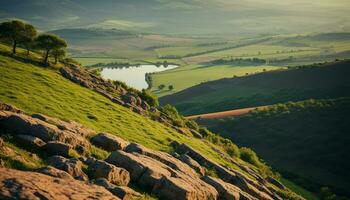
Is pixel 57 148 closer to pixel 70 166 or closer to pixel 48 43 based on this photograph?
pixel 70 166

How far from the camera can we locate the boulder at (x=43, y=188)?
64.4 feet

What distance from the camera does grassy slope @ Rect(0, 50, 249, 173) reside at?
5050 centimetres

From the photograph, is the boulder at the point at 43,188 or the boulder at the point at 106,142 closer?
the boulder at the point at 43,188

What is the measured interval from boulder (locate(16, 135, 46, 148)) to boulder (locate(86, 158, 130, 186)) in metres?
4.86

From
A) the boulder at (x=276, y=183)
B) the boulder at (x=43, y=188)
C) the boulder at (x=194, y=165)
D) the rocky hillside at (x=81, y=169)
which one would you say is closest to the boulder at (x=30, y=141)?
the rocky hillside at (x=81, y=169)

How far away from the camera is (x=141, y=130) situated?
5762 cm

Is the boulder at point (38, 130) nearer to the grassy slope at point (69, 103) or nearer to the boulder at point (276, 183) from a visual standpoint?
the grassy slope at point (69, 103)

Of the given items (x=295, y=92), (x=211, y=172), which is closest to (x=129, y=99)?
(x=211, y=172)

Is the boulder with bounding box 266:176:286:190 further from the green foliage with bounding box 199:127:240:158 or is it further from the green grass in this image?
the green grass

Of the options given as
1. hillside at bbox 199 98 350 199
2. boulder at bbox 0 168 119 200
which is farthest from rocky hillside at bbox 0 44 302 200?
hillside at bbox 199 98 350 199

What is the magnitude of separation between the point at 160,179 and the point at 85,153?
8047 mm

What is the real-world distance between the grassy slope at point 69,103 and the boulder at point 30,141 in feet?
55.7

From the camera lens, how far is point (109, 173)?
28.0 m

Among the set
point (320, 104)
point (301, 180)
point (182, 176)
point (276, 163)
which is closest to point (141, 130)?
point (182, 176)
